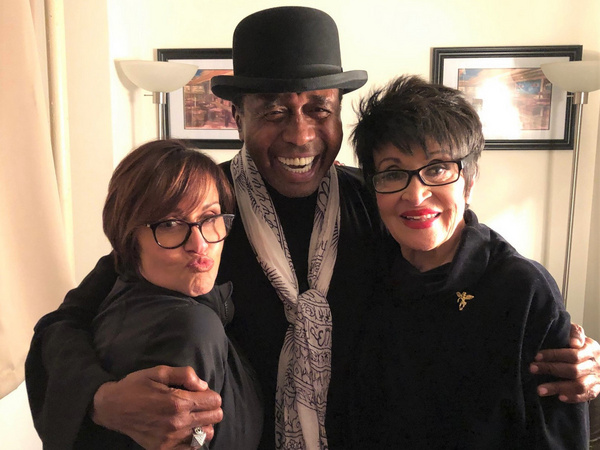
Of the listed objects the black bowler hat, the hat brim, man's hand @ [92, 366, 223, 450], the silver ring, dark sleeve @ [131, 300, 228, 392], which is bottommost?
the silver ring

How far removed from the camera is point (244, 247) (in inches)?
52.2

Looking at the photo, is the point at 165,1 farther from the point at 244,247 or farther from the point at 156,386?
the point at 156,386

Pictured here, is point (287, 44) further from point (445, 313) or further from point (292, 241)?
point (445, 313)

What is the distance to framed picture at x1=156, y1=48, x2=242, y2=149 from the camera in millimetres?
3553

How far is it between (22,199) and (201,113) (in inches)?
74.0

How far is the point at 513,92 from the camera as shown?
11.2 ft

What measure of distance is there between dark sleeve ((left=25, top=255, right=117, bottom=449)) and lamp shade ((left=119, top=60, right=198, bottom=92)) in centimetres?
214

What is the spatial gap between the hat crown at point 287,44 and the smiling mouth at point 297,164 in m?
0.20

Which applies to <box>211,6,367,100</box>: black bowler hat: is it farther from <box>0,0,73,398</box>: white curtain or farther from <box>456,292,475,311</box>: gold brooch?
<box>0,0,73,398</box>: white curtain

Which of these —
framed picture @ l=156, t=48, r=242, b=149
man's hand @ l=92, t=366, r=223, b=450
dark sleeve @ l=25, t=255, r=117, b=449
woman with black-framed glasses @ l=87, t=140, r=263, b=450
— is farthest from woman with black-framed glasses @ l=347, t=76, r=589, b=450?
framed picture @ l=156, t=48, r=242, b=149

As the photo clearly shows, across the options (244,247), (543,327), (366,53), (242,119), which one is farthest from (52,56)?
(543,327)

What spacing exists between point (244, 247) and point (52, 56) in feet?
5.09

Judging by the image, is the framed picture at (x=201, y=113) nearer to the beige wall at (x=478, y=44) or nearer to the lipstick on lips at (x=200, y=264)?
the beige wall at (x=478, y=44)

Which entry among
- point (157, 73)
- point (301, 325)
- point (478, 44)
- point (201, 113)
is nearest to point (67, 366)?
point (301, 325)
